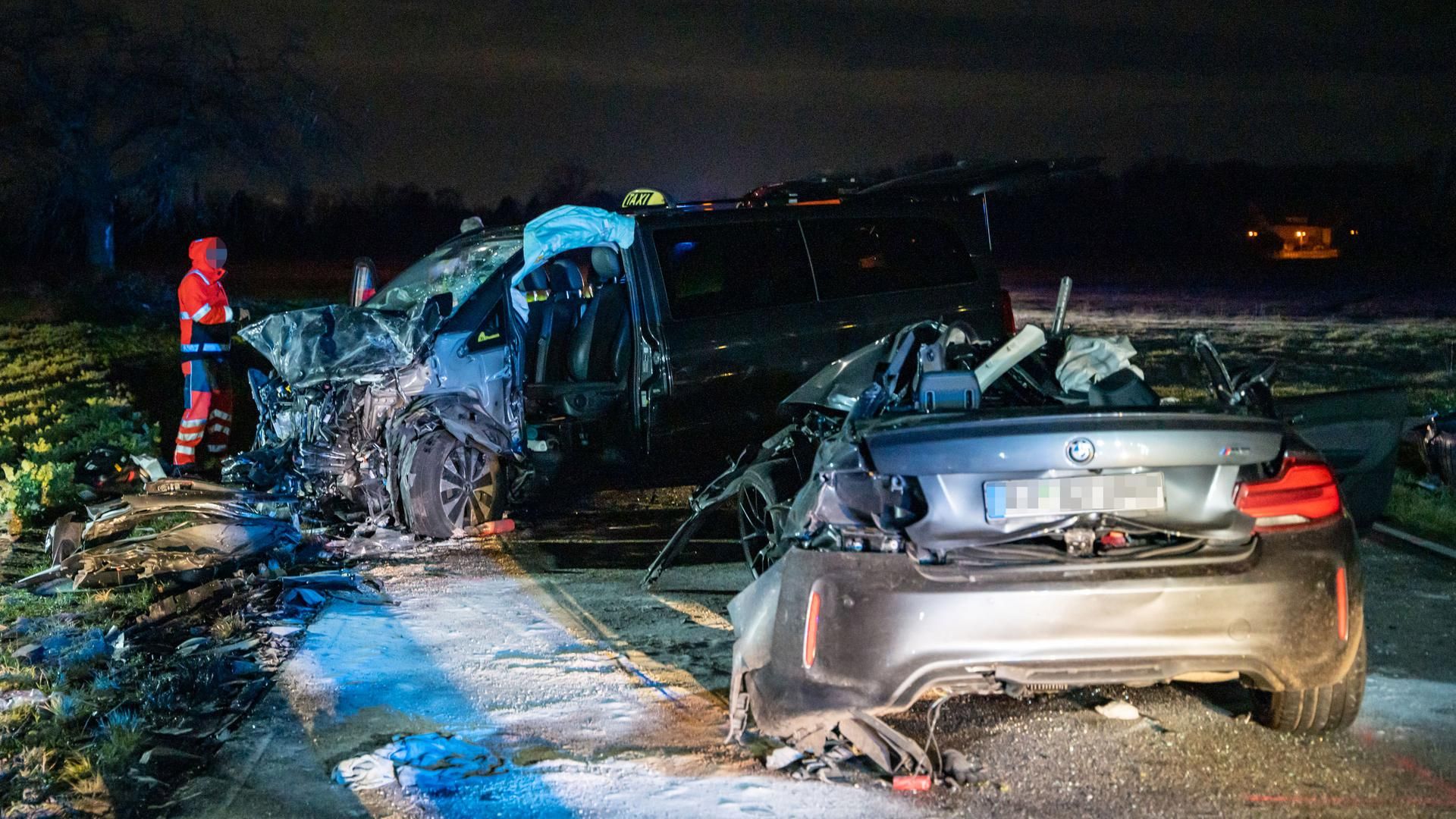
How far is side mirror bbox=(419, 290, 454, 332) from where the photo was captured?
788cm

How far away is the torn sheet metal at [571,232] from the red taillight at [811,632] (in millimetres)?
4363

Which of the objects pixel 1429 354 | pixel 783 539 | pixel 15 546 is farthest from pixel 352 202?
pixel 783 539

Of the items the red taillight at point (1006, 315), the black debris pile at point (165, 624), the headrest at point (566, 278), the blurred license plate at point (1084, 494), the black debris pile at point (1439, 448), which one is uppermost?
the headrest at point (566, 278)

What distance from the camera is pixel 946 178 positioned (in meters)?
8.48

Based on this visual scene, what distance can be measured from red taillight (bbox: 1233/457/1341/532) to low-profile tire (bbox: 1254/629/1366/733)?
0.42 metres

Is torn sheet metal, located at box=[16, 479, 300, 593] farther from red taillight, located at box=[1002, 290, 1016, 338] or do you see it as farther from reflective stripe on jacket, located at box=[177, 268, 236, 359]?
red taillight, located at box=[1002, 290, 1016, 338]

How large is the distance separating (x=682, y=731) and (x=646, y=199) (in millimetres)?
4838

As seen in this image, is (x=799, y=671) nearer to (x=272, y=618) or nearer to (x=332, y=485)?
(x=272, y=618)

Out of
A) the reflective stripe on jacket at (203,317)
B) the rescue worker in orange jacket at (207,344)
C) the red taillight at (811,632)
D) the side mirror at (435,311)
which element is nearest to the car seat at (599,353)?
the side mirror at (435,311)

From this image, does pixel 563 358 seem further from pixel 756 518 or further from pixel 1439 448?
pixel 1439 448

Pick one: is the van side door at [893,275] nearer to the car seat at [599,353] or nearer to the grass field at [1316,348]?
the grass field at [1316,348]

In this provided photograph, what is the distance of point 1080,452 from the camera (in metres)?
3.85

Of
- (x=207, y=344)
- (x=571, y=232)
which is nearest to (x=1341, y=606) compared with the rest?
(x=571, y=232)

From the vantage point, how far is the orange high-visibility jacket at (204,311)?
10.5 meters
